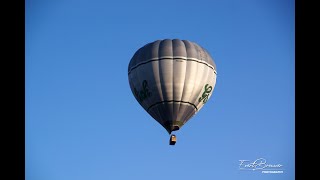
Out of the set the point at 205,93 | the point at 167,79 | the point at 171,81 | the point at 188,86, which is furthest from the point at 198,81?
the point at 167,79

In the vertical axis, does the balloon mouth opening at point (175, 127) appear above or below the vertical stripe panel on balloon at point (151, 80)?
below

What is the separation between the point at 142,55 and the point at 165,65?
131cm

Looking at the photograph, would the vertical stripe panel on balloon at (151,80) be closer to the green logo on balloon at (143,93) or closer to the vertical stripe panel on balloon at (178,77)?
the green logo on balloon at (143,93)

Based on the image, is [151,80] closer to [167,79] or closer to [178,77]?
[167,79]

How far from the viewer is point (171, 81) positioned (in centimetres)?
2617

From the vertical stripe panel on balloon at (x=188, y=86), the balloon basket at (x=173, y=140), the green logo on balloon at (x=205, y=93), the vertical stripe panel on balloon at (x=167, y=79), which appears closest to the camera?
the balloon basket at (x=173, y=140)

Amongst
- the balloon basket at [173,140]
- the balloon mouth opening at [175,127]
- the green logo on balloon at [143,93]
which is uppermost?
the green logo on balloon at [143,93]

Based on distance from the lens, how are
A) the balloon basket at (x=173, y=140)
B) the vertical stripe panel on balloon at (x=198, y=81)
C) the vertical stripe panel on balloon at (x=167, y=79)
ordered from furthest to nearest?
the vertical stripe panel on balloon at (x=198, y=81) < the vertical stripe panel on balloon at (x=167, y=79) < the balloon basket at (x=173, y=140)

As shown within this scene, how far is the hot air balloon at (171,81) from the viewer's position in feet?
85.9

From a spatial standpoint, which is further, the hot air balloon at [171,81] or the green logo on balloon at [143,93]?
the green logo on balloon at [143,93]

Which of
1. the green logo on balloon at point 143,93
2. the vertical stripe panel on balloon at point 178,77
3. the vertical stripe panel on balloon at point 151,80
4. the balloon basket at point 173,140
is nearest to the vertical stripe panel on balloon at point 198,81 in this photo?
the vertical stripe panel on balloon at point 178,77
